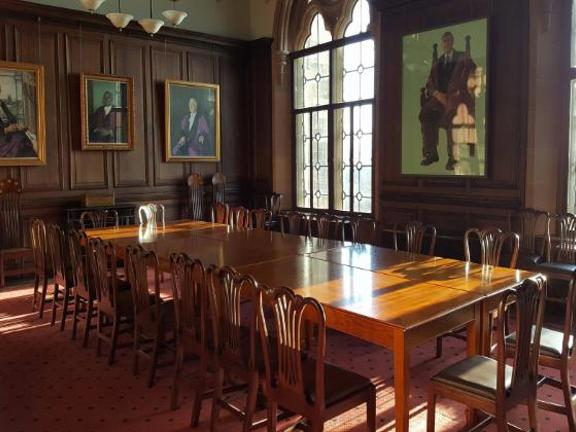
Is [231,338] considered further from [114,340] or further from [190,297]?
[114,340]

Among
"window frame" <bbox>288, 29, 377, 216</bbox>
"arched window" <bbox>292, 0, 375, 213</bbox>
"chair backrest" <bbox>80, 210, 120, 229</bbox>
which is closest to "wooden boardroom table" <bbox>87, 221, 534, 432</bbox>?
"chair backrest" <bbox>80, 210, 120, 229</bbox>

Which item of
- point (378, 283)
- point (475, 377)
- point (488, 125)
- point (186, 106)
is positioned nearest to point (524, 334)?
point (475, 377)

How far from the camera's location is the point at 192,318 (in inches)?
128

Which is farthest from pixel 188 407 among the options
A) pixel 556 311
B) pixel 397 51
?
pixel 397 51

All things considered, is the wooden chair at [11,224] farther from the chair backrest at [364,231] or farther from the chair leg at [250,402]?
the chair leg at [250,402]

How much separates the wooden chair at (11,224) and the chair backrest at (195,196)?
245cm

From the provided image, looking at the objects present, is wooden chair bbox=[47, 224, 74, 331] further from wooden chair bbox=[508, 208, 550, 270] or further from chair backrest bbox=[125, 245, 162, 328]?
wooden chair bbox=[508, 208, 550, 270]

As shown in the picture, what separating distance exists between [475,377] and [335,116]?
19.6ft

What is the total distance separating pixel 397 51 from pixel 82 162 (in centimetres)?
449

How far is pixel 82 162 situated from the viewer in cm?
771

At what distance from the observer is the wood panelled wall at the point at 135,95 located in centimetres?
726

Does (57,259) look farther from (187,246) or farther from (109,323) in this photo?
(187,246)

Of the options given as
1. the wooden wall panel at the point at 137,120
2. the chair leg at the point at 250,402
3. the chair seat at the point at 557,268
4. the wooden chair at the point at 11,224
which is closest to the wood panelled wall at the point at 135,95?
the wooden wall panel at the point at 137,120

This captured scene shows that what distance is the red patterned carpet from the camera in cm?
325
